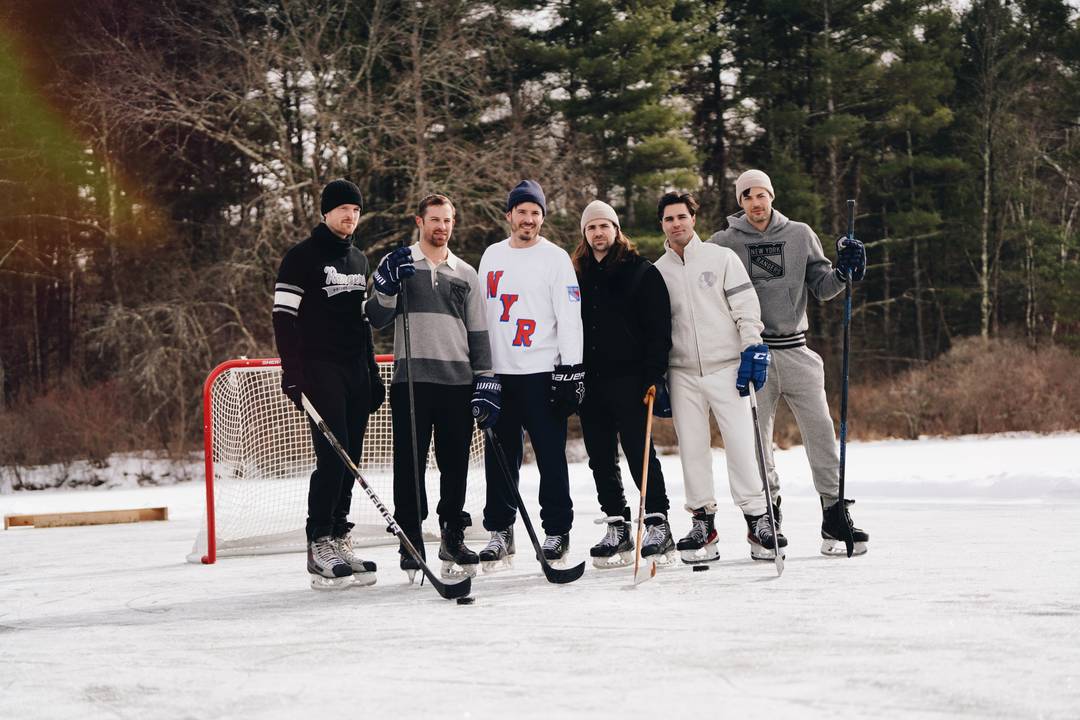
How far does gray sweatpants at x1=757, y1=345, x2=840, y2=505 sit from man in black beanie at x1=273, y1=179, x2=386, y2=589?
1796 mm

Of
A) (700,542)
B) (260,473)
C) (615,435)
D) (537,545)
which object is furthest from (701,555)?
(260,473)

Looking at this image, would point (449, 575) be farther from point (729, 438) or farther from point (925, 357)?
point (925, 357)

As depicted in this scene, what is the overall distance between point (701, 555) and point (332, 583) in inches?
62.0

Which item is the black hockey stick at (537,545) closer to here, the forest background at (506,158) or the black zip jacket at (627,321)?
the black zip jacket at (627,321)

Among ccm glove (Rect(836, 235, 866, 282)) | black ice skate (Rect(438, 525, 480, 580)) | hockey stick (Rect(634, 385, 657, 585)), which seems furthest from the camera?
ccm glove (Rect(836, 235, 866, 282))

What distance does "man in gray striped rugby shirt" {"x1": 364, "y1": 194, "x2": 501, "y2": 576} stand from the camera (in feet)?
14.9

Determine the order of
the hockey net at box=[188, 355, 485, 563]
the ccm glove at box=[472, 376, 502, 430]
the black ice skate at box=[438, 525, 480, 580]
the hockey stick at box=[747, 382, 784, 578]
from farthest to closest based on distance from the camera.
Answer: the hockey net at box=[188, 355, 485, 563] < the black ice skate at box=[438, 525, 480, 580] < the hockey stick at box=[747, 382, 784, 578] < the ccm glove at box=[472, 376, 502, 430]

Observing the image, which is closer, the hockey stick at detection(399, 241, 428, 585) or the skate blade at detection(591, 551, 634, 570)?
the hockey stick at detection(399, 241, 428, 585)

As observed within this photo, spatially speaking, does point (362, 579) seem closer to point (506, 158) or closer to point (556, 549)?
point (556, 549)

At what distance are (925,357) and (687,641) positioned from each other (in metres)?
24.7

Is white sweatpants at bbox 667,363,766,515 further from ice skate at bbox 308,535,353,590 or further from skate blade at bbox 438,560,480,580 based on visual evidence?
ice skate at bbox 308,535,353,590

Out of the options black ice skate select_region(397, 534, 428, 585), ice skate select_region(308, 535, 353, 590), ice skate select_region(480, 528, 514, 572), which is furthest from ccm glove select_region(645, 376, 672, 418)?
ice skate select_region(308, 535, 353, 590)

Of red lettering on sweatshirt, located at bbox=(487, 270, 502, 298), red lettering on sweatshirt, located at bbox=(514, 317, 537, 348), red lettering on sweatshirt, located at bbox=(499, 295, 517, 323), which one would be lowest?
red lettering on sweatshirt, located at bbox=(514, 317, 537, 348)

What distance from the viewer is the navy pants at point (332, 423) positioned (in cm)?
445
